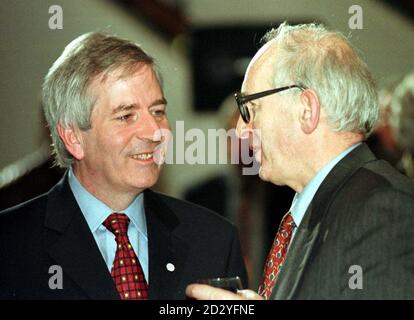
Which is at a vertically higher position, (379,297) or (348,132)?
(348,132)

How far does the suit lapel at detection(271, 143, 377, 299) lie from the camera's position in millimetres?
2039

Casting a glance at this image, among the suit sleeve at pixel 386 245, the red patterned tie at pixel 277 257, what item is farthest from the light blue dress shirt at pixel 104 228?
the suit sleeve at pixel 386 245

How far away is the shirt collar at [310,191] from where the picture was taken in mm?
2166

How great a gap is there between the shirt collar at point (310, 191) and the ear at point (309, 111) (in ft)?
0.39

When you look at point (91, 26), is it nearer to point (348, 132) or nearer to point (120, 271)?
point (120, 271)

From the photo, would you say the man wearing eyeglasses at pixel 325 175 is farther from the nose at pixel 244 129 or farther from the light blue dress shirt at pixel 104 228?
the light blue dress shirt at pixel 104 228

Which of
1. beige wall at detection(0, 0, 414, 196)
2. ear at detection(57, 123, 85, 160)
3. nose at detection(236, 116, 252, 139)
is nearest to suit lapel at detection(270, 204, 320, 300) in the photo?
nose at detection(236, 116, 252, 139)

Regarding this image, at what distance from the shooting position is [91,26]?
301cm

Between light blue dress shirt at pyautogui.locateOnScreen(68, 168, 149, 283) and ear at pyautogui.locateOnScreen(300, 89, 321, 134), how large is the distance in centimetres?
72

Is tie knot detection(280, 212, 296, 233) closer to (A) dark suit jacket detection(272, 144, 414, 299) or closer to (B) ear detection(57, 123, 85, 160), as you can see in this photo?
(A) dark suit jacket detection(272, 144, 414, 299)

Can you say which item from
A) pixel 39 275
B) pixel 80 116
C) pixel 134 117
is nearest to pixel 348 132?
pixel 134 117

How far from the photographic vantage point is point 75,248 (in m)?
2.43

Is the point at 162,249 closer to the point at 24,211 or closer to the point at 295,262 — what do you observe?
the point at 24,211

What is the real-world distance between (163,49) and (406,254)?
1.79 meters
